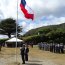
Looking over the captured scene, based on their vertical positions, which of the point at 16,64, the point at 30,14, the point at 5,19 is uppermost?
the point at 5,19

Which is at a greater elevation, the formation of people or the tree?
the tree

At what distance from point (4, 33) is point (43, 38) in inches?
1529

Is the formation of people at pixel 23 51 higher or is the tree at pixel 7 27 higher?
the tree at pixel 7 27

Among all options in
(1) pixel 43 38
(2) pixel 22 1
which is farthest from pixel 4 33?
(2) pixel 22 1

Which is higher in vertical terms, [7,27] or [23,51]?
[7,27]

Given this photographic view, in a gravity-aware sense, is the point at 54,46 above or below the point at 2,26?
below

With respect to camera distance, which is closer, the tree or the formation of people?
the formation of people

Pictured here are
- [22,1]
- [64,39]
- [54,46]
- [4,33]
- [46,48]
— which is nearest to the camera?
[22,1]

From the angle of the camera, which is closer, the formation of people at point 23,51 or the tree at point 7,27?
the formation of people at point 23,51

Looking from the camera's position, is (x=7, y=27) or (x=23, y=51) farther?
(x=7, y=27)

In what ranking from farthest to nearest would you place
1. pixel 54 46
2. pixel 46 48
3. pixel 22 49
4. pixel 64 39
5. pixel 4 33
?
pixel 4 33 → pixel 64 39 → pixel 46 48 → pixel 54 46 → pixel 22 49

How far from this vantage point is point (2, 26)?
122 metres

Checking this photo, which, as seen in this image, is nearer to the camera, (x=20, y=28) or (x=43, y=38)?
(x=43, y=38)

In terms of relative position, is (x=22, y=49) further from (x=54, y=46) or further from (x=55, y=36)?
(x=55, y=36)
